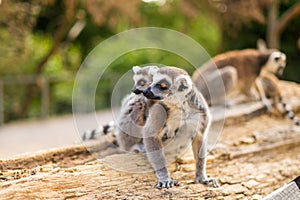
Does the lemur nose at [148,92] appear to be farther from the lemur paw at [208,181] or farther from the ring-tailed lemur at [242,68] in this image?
the ring-tailed lemur at [242,68]

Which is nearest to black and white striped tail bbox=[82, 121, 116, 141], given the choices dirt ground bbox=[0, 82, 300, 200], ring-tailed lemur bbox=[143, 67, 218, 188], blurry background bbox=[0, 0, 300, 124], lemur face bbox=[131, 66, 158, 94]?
dirt ground bbox=[0, 82, 300, 200]

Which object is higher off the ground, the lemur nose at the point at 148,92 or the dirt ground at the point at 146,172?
the lemur nose at the point at 148,92

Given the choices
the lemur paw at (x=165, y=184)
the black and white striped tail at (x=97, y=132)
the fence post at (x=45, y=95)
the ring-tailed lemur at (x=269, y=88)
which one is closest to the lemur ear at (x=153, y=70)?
the lemur paw at (x=165, y=184)

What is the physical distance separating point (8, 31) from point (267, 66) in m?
4.91

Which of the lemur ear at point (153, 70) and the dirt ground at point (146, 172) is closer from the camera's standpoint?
the lemur ear at point (153, 70)

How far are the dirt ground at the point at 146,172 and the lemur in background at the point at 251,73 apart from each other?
35.2 inches

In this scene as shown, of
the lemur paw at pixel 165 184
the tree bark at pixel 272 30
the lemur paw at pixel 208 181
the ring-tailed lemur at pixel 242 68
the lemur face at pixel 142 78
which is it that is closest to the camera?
the lemur face at pixel 142 78

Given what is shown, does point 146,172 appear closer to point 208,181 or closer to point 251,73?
point 208,181

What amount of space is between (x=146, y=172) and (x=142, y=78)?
67 cm

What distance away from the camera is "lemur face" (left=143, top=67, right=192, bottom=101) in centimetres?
234

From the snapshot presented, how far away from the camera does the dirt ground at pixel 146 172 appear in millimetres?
2539

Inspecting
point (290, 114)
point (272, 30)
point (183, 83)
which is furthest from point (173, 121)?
point (272, 30)

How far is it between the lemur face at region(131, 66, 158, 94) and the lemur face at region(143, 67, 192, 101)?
7cm

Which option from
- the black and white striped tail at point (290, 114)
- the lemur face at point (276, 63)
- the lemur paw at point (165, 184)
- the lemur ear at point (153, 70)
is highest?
the lemur face at point (276, 63)
